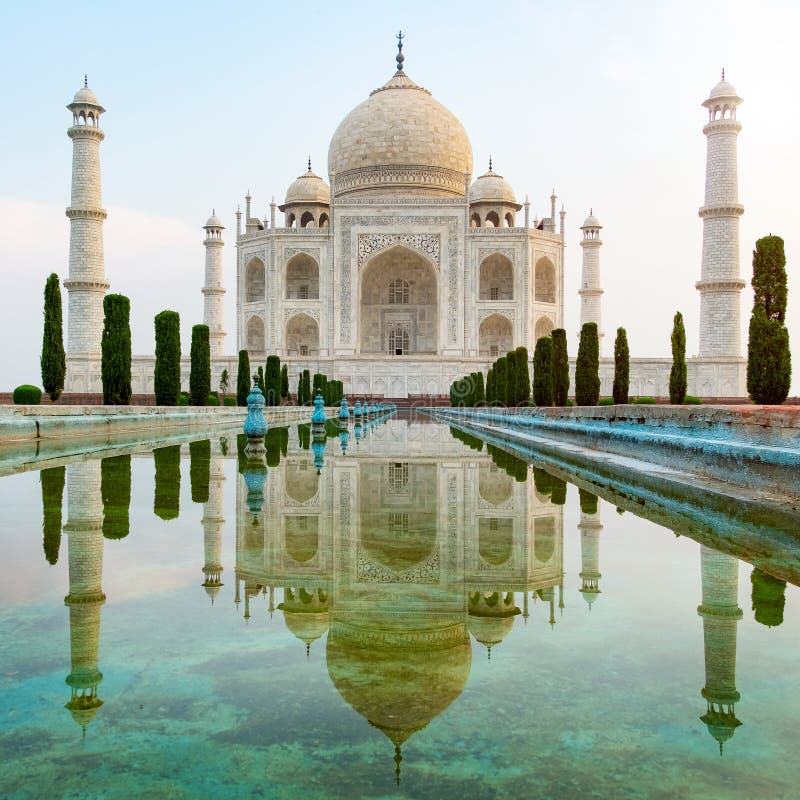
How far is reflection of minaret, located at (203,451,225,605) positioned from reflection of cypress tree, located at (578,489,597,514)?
116cm

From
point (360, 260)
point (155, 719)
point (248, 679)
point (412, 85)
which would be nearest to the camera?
point (155, 719)

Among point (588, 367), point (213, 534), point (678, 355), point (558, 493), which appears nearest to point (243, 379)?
point (588, 367)

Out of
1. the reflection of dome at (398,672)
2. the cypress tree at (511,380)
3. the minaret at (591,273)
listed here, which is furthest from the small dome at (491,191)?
the reflection of dome at (398,672)

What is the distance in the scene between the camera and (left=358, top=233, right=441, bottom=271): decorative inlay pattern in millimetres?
27156

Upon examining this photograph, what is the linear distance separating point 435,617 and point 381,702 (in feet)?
1.15

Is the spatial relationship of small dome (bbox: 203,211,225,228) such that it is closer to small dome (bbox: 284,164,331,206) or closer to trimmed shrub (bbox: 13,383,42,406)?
small dome (bbox: 284,164,331,206)

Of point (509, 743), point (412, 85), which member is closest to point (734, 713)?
point (509, 743)

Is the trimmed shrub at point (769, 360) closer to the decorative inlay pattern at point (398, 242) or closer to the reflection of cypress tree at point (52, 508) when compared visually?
the reflection of cypress tree at point (52, 508)

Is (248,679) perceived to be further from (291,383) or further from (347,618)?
(291,383)

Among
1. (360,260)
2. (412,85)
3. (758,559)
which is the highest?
(412,85)

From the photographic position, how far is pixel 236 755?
71 centimetres

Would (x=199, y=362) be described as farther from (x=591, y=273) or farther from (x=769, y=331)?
(x=591, y=273)

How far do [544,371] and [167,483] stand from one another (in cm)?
940

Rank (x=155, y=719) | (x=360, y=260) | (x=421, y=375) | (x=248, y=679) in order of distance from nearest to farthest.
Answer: (x=155, y=719) → (x=248, y=679) → (x=421, y=375) → (x=360, y=260)
